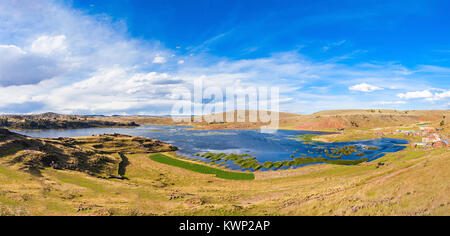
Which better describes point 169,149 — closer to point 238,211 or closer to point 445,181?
point 238,211

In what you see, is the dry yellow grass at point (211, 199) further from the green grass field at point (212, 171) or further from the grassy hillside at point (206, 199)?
the green grass field at point (212, 171)

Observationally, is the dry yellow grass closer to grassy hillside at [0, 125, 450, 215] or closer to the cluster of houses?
grassy hillside at [0, 125, 450, 215]

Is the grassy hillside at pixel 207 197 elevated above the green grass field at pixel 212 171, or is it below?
above

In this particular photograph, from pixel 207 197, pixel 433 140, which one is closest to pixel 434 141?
pixel 433 140

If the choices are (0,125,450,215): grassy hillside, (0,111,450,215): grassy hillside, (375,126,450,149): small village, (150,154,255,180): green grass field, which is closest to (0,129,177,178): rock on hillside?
(0,111,450,215): grassy hillside

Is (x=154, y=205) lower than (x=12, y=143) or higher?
lower

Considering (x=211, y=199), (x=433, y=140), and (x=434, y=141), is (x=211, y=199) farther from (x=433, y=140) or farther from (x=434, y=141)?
Result: (x=433, y=140)

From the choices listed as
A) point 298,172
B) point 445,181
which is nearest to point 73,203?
point 445,181

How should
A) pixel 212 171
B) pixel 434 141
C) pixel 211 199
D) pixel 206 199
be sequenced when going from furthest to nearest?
pixel 434 141
pixel 212 171
pixel 211 199
pixel 206 199

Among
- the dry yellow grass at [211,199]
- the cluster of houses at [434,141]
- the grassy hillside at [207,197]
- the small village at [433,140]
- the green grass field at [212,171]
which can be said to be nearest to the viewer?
the dry yellow grass at [211,199]

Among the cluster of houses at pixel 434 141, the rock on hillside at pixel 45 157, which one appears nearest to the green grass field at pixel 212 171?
the rock on hillside at pixel 45 157

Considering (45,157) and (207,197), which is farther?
(45,157)
